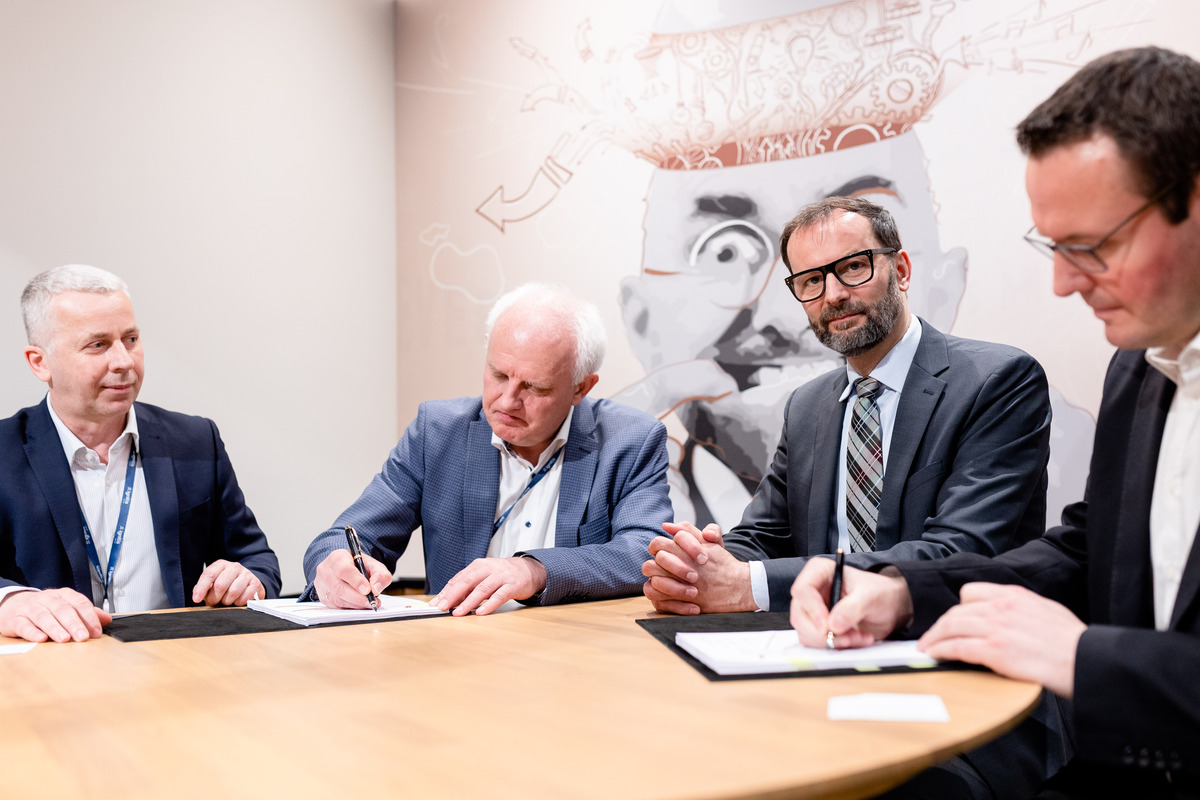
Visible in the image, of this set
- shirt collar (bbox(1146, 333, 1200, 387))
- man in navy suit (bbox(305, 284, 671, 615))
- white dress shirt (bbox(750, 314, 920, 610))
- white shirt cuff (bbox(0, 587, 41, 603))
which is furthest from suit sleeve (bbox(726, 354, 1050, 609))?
white shirt cuff (bbox(0, 587, 41, 603))

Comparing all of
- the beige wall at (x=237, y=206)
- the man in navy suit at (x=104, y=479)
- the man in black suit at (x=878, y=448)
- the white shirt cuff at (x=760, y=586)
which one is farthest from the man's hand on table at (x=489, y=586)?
the beige wall at (x=237, y=206)

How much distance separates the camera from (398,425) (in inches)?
183

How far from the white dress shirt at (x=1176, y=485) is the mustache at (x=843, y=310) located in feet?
3.29

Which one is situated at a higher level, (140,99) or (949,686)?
(140,99)

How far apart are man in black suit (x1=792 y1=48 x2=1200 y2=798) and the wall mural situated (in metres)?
1.48

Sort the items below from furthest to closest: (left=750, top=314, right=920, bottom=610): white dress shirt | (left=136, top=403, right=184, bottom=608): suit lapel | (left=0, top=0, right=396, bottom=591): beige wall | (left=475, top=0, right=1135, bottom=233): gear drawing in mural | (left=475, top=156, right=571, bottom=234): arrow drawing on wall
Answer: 1. (left=475, top=156, right=571, bottom=234): arrow drawing on wall
2. (left=0, top=0, right=396, bottom=591): beige wall
3. (left=475, top=0, right=1135, bottom=233): gear drawing in mural
4. (left=136, top=403, right=184, bottom=608): suit lapel
5. (left=750, top=314, right=920, bottom=610): white dress shirt

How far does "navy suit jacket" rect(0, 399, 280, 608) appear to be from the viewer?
2.53m

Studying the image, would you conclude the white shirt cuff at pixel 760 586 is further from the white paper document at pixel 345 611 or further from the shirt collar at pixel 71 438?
the shirt collar at pixel 71 438

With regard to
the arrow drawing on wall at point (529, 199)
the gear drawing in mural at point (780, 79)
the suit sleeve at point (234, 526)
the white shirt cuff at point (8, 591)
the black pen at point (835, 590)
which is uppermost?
the gear drawing in mural at point (780, 79)

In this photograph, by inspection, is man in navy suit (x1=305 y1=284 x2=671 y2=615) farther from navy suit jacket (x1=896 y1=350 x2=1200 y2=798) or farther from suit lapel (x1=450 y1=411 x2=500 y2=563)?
navy suit jacket (x1=896 y1=350 x2=1200 y2=798)

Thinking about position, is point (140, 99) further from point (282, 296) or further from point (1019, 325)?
point (1019, 325)

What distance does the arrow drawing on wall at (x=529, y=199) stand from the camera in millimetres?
4066

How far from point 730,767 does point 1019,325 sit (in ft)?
7.83

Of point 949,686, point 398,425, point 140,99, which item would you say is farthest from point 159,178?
point 949,686
